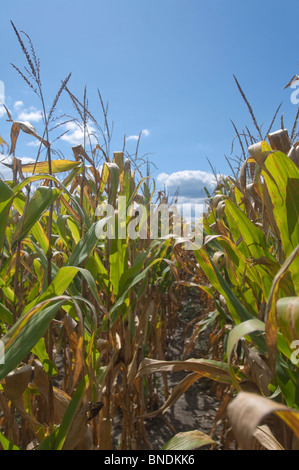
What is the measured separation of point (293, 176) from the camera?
0.64m

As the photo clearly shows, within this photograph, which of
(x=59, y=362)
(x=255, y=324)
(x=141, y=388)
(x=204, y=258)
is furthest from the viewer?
(x=59, y=362)

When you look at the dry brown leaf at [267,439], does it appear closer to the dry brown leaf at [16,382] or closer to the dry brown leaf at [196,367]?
the dry brown leaf at [196,367]

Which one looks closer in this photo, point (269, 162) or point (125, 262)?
point (269, 162)

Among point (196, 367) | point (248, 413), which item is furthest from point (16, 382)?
point (248, 413)

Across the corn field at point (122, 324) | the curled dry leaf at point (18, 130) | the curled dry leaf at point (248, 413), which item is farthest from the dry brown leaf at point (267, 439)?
the curled dry leaf at point (18, 130)

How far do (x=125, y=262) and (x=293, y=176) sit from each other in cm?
45

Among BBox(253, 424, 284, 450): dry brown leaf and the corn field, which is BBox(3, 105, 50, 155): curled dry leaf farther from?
BBox(253, 424, 284, 450): dry brown leaf

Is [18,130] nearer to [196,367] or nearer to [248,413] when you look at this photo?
[196,367]

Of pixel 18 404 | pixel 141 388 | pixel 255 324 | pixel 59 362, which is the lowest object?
pixel 59 362

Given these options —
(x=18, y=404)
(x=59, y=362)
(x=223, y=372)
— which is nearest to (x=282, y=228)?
(x=223, y=372)

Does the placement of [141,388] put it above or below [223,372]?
below

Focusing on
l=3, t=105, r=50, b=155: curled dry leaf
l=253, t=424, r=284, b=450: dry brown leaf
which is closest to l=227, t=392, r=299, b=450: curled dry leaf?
l=253, t=424, r=284, b=450: dry brown leaf

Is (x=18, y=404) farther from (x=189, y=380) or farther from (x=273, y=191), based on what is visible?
(x=273, y=191)
